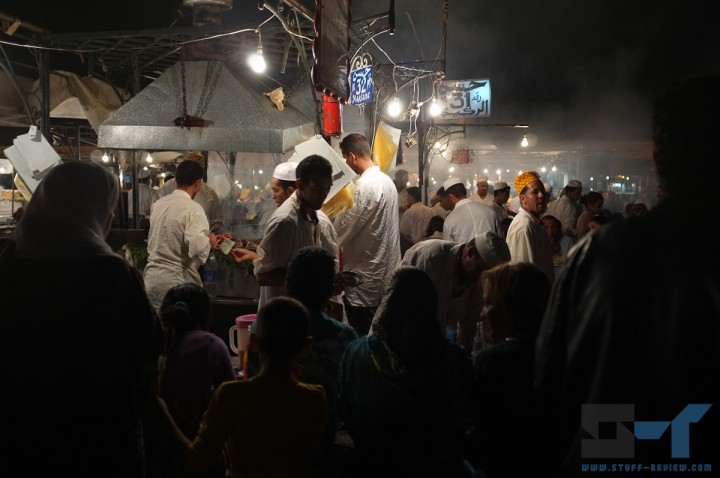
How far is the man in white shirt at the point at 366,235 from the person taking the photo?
6102 millimetres

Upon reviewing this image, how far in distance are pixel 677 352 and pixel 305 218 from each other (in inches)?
143

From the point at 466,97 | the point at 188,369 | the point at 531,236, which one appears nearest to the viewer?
the point at 188,369

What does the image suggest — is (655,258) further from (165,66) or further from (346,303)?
(165,66)

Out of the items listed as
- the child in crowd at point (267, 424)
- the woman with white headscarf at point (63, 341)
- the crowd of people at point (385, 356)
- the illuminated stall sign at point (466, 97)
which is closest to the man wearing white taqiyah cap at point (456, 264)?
the crowd of people at point (385, 356)

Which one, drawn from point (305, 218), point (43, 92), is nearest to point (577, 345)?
point (305, 218)

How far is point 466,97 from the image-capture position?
61.7 ft

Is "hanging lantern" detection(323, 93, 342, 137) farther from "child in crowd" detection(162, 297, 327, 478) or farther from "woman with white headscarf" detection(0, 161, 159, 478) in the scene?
"woman with white headscarf" detection(0, 161, 159, 478)

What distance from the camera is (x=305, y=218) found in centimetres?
503

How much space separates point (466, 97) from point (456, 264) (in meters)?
15.1

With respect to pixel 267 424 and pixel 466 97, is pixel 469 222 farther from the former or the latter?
pixel 466 97

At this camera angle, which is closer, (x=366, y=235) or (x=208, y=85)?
(x=366, y=235)

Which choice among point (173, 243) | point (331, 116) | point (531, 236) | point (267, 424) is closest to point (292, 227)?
point (173, 243)

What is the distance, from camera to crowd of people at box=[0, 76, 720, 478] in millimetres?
1701

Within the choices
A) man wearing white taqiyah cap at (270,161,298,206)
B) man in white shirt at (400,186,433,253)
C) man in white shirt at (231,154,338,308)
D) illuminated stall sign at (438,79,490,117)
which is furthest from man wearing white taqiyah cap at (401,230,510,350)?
illuminated stall sign at (438,79,490,117)
